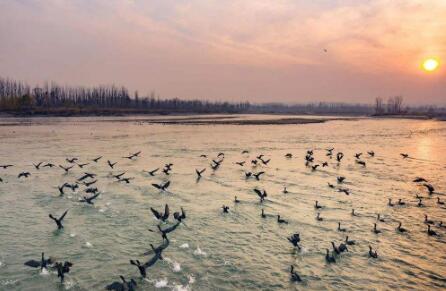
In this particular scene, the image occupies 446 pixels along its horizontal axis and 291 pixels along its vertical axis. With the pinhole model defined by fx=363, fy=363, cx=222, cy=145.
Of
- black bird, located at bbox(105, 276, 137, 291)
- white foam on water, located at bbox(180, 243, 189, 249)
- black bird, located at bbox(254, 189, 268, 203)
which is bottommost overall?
white foam on water, located at bbox(180, 243, 189, 249)

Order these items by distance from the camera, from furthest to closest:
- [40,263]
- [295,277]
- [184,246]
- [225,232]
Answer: [225,232]
[184,246]
[40,263]
[295,277]

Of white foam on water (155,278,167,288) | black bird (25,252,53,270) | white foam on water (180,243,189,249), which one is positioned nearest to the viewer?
white foam on water (155,278,167,288)

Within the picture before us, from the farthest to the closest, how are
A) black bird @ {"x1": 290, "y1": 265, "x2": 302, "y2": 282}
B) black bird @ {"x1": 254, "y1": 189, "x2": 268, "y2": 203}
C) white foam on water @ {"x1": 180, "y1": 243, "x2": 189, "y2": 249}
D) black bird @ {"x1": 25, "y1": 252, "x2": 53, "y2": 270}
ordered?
black bird @ {"x1": 254, "y1": 189, "x2": 268, "y2": 203}, white foam on water @ {"x1": 180, "y1": 243, "x2": 189, "y2": 249}, black bird @ {"x1": 290, "y1": 265, "x2": 302, "y2": 282}, black bird @ {"x1": 25, "y1": 252, "x2": 53, "y2": 270}

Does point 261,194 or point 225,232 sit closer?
point 225,232

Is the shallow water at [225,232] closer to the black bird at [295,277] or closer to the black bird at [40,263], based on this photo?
the black bird at [295,277]

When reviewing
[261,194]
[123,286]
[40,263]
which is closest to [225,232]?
[261,194]

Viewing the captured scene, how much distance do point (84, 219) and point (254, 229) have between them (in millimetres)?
8262

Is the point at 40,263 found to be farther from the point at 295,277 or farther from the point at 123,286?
the point at 295,277

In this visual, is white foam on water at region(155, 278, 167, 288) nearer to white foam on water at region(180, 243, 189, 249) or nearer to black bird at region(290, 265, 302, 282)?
white foam on water at region(180, 243, 189, 249)

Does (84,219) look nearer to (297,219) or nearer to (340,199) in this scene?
(297,219)

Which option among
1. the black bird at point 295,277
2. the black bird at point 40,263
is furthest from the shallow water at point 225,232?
the black bird at point 40,263

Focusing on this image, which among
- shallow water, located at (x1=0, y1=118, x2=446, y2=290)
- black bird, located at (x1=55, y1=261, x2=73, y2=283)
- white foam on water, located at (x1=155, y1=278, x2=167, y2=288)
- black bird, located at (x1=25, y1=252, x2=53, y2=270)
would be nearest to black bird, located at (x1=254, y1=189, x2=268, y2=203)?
shallow water, located at (x1=0, y1=118, x2=446, y2=290)

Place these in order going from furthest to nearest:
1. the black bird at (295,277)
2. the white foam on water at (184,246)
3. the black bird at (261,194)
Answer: the black bird at (261,194) → the white foam on water at (184,246) → the black bird at (295,277)

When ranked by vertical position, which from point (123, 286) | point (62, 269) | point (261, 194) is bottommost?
point (123, 286)
